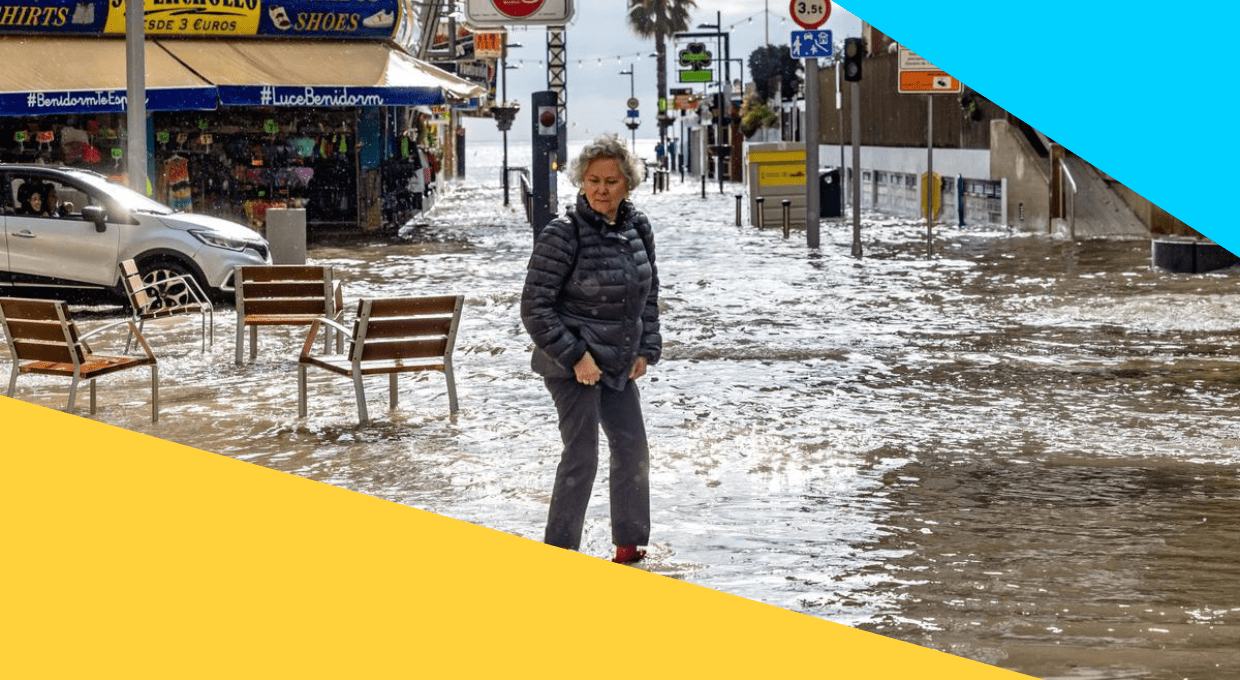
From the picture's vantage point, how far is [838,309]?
16219 millimetres

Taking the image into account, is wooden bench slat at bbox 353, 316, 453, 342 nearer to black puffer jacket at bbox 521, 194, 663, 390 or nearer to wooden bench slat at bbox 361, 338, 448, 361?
wooden bench slat at bbox 361, 338, 448, 361

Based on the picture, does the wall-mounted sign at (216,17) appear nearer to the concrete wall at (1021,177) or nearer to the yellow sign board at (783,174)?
the yellow sign board at (783,174)

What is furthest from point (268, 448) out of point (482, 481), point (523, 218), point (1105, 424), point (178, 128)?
point (523, 218)

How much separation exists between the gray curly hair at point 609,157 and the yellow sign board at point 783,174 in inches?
971

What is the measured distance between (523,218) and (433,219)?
192 cm

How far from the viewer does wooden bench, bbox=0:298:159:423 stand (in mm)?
9578

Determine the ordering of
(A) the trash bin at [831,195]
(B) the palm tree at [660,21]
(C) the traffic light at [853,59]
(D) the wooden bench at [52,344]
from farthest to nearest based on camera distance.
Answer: (B) the palm tree at [660,21] < (A) the trash bin at [831,195] < (C) the traffic light at [853,59] < (D) the wooden bench at [52,344]

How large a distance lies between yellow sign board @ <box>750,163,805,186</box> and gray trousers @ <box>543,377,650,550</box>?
2442 centimetres

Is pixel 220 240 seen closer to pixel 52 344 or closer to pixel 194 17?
pixel 52 344

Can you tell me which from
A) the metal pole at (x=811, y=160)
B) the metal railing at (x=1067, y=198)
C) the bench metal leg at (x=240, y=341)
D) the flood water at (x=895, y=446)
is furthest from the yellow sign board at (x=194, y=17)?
the bench metal leg at (x=240, y=341)

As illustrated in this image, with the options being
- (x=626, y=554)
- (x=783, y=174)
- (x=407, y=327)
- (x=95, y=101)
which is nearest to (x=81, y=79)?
(x=95, y=101)

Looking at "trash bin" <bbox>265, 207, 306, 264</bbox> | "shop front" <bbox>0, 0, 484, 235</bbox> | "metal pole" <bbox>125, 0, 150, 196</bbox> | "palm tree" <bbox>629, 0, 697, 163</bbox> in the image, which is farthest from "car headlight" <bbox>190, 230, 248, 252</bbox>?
"palm tree" <bbox>629, 0, 697, 163</bbox>

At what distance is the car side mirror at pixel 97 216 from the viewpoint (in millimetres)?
16266

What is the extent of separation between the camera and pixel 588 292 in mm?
5961
